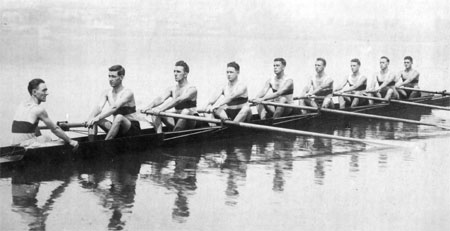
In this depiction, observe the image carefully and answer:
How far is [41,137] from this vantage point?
22.2 feet

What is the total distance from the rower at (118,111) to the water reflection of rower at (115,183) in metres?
0.40

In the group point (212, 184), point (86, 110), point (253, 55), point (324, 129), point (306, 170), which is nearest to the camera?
point (212, 184)

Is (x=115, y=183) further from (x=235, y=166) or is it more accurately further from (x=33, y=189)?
(x=235, y=166)

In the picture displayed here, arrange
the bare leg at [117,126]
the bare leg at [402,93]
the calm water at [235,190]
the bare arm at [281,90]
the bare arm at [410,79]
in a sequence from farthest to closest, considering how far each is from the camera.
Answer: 1. the bare arm at [410,79]
2. the bare leg at [402,93]
3. the bare arm at [281,90]
4. the bare leg at [117,126]
5. the calm water at [235,190]

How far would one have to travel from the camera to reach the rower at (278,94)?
Answer: 10.2m

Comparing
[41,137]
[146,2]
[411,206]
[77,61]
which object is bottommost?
→ [411,206]

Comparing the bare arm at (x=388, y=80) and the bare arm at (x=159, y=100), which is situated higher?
the bare arm at (x=388, y=80)

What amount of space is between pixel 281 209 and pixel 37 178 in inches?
116

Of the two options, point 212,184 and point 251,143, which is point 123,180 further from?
point 251,143

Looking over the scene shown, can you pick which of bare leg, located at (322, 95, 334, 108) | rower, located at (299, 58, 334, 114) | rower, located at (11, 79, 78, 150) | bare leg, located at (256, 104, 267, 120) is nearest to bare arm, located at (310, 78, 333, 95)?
rower, located at (299, 58, 334, 114)

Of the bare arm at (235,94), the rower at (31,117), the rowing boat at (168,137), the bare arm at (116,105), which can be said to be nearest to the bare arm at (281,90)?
the rowing boat at (168,137)

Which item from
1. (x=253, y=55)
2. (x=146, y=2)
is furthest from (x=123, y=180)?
(x=253, y=55)

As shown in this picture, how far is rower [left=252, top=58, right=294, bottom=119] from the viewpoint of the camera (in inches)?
402

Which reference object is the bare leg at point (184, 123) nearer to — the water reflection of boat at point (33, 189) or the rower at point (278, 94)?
the rower at point (278, 94)
